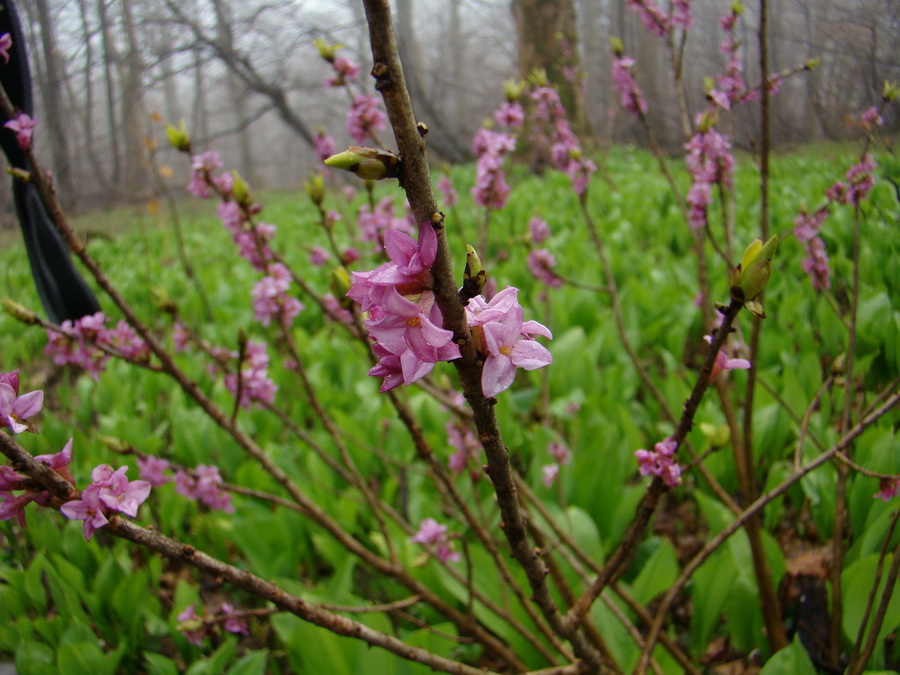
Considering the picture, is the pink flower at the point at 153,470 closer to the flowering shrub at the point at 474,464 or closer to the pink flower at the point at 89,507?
the flowering shrub at the point at 474,464

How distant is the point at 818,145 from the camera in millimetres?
1820

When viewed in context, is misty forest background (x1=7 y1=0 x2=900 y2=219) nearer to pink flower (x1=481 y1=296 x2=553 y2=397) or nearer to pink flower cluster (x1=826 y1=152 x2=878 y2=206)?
pink flower cluster (x1=826 y1=152 x2=878 y2=206)

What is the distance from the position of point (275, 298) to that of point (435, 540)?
0.71 m

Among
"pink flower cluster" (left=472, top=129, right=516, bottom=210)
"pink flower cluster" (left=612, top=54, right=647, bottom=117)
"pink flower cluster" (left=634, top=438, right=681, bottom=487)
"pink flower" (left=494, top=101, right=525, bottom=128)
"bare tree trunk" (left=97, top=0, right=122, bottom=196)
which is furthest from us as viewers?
"bare tree trunk" (left=97, top=0, right=122, bottom=196)

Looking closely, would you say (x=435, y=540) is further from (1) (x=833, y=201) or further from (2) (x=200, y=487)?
(1) (x=833, y=201)

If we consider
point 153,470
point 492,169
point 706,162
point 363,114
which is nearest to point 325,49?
point 363,114

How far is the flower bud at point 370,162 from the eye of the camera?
0.40 metres

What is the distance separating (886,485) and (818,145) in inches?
50.8

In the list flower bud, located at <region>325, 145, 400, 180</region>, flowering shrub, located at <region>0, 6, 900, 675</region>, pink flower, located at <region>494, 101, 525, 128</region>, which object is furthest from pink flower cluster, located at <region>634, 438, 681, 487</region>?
pink flower, located at <region>494, 101, 525, 128</region>

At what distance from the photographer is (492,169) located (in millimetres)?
1770

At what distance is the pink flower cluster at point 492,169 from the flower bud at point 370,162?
1.41 m

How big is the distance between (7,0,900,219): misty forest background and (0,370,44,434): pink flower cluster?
5.03ft

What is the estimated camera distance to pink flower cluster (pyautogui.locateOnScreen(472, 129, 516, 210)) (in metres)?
1.76

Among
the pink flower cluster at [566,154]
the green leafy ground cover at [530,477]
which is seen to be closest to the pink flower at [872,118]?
the green leafy ground cover at [530,477]
